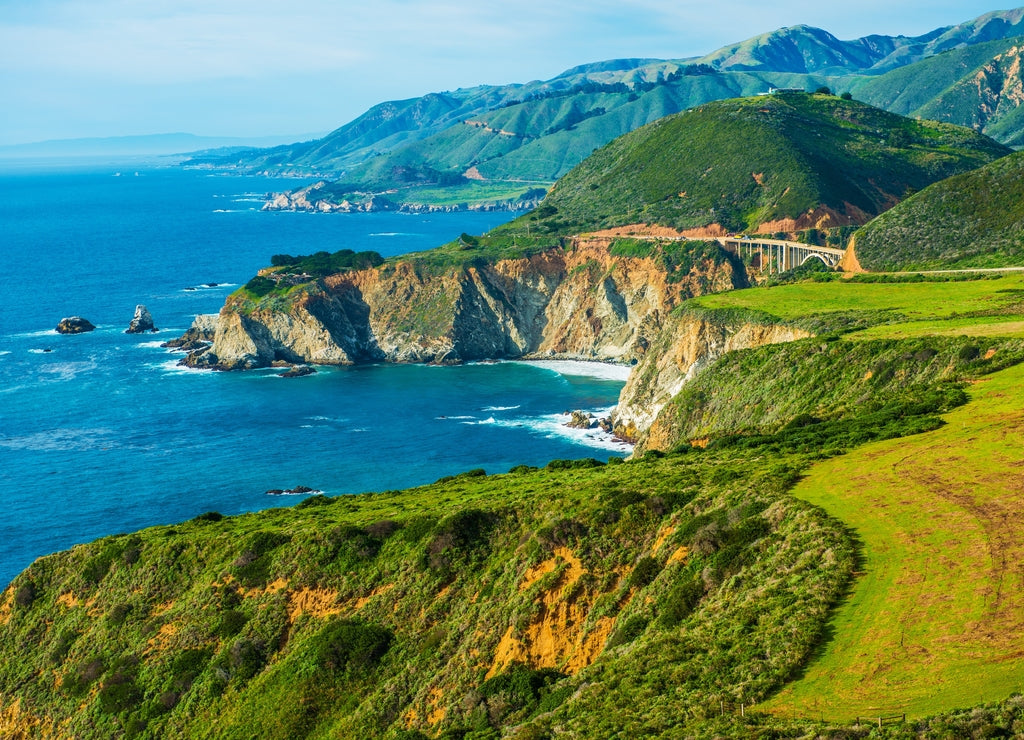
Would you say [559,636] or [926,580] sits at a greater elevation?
[926,580]

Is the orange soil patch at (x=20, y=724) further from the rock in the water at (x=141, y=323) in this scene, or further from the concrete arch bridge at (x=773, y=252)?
the rock in the water at (x=141, y=323)

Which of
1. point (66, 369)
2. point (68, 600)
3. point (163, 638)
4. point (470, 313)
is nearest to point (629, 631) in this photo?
point (163, 638)

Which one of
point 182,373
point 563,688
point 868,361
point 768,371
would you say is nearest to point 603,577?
point 563,688

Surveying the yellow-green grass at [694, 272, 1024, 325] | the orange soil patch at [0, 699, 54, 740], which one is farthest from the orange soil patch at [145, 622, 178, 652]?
the yellow-green grass at [694, 272, 1024, 325]

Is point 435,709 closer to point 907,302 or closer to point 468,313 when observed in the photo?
point 907,302

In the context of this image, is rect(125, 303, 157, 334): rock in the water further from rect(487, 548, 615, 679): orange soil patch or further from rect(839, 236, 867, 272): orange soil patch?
rect(487, 548, 615, 679): orange soil patch

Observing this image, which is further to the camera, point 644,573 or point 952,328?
point 952,328
